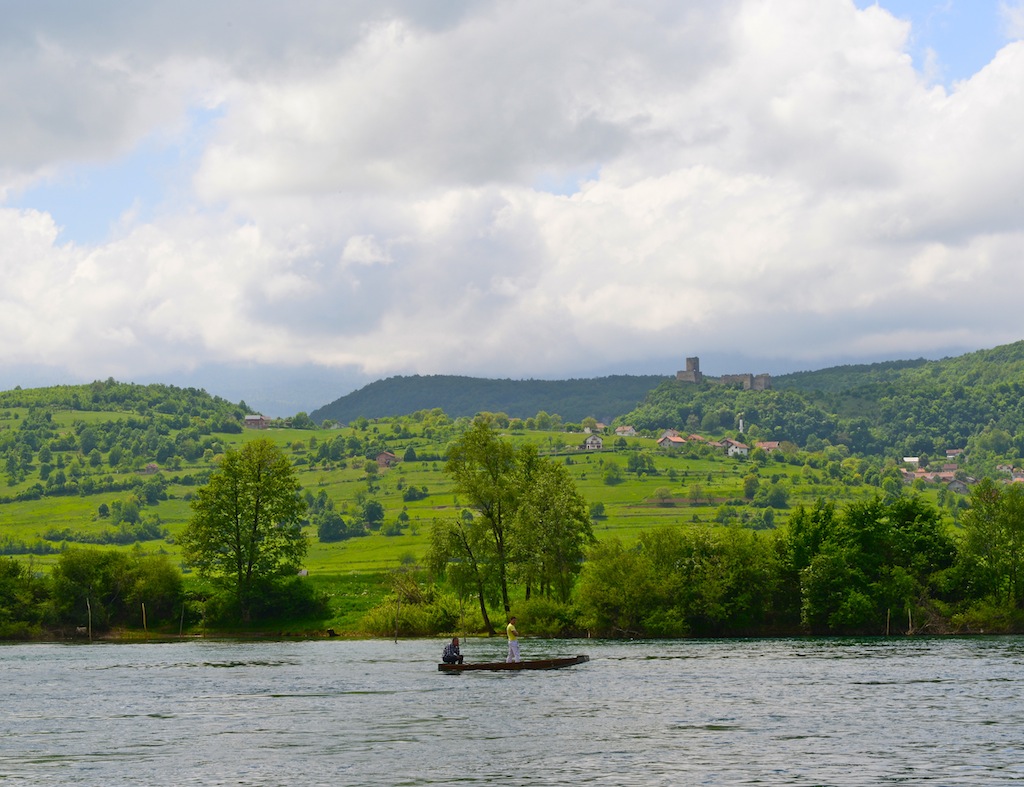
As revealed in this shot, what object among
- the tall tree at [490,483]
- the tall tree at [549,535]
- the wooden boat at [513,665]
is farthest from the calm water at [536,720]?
the tall tree at [490,483]

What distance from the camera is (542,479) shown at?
118 meters

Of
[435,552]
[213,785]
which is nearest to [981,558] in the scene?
[435,552]

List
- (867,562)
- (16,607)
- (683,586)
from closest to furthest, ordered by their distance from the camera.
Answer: (683,586) → (867,562) → (16,607)

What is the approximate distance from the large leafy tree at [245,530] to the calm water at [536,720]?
35.3 metres

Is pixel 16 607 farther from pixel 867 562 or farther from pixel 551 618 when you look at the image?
pixel 867 562

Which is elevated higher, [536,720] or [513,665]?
[536,720]

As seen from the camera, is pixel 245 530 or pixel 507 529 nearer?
pixel 507 529

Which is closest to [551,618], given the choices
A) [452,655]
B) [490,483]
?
[490,483]

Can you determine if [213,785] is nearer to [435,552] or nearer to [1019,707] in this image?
[1019,707]

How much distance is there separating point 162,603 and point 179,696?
212ft

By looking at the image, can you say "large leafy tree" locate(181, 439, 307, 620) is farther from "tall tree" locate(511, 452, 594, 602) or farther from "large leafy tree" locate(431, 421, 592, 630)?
"tall tree" locate(511, 452, 594, 602)

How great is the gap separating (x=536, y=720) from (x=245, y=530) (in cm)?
7808

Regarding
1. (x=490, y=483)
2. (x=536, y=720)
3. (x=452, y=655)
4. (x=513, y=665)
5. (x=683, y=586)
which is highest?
(x=490, y=483)

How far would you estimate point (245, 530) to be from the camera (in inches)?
5098
